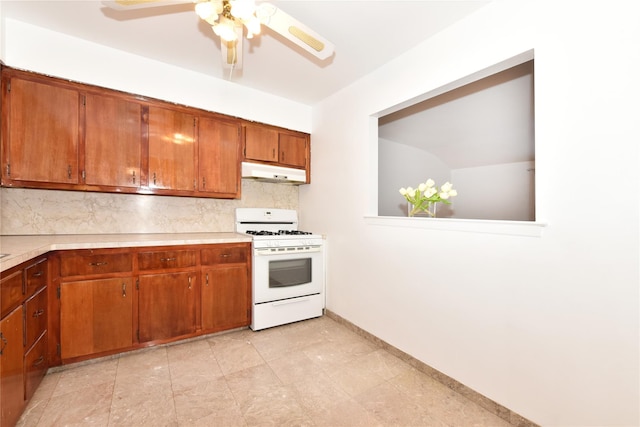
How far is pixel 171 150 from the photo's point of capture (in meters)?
2.79

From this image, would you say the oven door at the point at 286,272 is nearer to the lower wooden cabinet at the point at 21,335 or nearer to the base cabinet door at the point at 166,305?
the base cabinet door at the point at 166,305

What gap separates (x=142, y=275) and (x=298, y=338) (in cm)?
151

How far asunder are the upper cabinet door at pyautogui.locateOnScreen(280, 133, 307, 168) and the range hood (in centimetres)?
9

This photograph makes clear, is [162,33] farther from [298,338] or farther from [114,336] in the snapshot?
Answer: [298,338]

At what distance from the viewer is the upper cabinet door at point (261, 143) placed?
3.23 meters

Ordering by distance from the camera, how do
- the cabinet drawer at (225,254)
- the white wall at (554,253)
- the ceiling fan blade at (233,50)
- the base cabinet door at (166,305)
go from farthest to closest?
the cabinet drawer at (225,254) < the base cabinet door at (166,305) < the ceiling fan blade at (233,50) < the white wall at (554,253)

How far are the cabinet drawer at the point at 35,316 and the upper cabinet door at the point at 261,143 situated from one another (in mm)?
2088

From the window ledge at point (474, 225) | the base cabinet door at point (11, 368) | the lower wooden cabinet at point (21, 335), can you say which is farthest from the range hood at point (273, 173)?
the base cabinet door at point (11, 368)

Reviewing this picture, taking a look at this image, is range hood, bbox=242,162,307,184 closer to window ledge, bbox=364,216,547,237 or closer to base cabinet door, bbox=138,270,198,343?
base cabinet door, bbox=138,270,198,343

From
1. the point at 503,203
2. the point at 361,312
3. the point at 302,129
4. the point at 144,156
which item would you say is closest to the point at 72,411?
the point at 144,156

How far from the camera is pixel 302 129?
3.61 m

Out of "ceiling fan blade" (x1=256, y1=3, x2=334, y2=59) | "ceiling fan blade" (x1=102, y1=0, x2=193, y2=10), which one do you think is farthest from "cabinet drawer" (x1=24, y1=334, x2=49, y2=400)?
"ceiling fan blade" (x1=256, y1=3, x2=334, y2=59)

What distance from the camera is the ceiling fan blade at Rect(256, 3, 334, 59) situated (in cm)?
145

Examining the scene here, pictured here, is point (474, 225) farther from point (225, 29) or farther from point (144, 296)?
point (144, 296)
